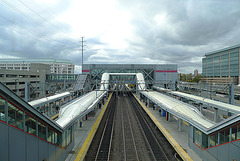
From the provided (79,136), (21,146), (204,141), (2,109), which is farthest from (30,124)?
(204,141)

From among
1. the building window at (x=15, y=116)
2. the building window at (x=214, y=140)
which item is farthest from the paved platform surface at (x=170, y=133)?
the building window at (x=15, y=116)

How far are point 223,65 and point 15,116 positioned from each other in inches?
3442

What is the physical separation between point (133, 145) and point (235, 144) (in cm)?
772

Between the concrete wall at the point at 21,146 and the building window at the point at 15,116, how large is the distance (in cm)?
18

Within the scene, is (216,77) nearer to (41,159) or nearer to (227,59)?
(227,59)

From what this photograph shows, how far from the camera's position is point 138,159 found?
10.3 m

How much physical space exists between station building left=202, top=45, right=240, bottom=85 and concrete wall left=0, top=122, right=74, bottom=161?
7275cm

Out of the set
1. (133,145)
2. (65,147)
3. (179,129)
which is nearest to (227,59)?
(179,129)

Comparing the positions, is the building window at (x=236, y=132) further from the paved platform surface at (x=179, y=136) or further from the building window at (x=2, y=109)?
the building window at (x=2, y=109)

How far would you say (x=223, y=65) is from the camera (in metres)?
→ 70.4

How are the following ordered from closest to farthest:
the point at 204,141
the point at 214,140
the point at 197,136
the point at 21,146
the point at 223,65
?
the point at 21,146 < the point at 214,140 < the point at 204,141 < the point at 197,136 < the point at 223,65

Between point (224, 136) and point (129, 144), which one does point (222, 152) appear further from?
point (129, 144)

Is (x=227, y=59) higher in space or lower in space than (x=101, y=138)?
higher

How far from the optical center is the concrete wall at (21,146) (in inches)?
166
